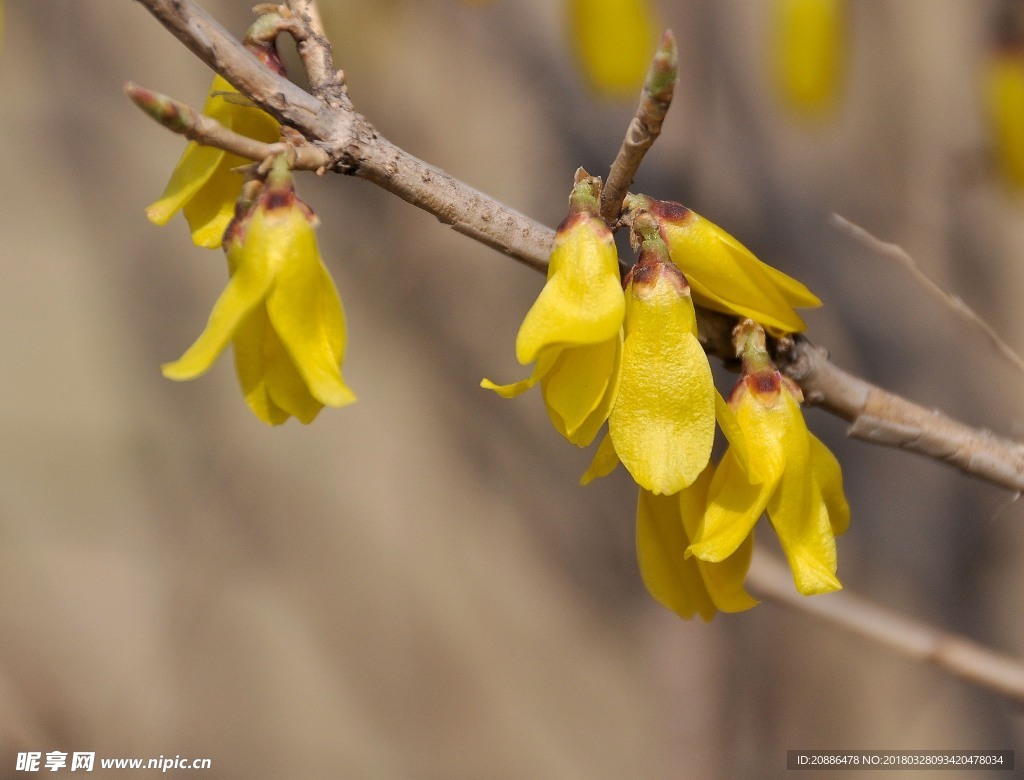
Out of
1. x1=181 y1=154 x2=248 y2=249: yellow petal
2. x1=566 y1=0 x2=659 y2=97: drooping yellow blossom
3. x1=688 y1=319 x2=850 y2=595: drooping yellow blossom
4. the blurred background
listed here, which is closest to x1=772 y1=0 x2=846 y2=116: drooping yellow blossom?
the blurred background

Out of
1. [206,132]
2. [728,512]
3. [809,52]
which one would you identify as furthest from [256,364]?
[809,52]

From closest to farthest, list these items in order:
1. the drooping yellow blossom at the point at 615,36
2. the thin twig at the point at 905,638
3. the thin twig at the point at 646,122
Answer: the thin twig at the point at 646,122, the thin twig at the point at 905,638, the drooping yellow blossom at the point at 615,36

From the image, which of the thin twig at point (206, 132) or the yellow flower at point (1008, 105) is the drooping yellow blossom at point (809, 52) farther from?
the thin twig at point (206, 132)

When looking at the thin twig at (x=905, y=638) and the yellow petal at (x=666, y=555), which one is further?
the thin twig at (x=905, y=638)

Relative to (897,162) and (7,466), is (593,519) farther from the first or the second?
(7,466)

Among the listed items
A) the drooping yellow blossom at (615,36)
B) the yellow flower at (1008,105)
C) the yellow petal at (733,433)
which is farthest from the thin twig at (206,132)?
the yellow flower at (1008,105)

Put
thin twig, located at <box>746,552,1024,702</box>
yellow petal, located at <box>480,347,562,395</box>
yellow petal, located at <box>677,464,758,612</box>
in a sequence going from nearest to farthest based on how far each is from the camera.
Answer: yellow petal, located at <box>480,347,562,395</box> → yellow petal, located at <box>677,464,758,612</box> → thin twig, located at <box>746,552,1024,702</box>

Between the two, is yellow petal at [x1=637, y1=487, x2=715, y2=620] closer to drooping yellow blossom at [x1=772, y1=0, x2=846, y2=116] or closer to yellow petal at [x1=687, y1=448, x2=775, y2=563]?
yellow petal at [x1=687, y1=448, x2=775, y2=563]
